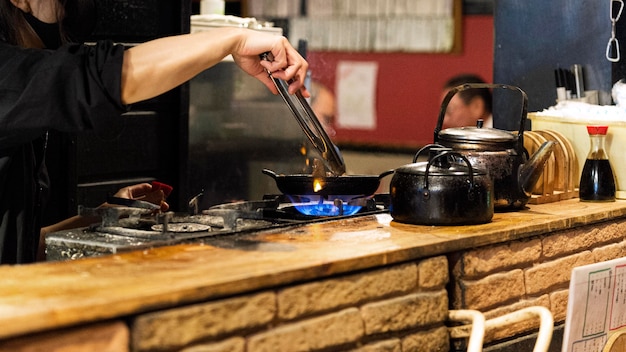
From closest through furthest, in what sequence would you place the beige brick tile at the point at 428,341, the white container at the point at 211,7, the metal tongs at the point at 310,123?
the beige brick tile at the point at 428,341 < the metal tongs at the point at 310,123 < the white container at the point at 211,7

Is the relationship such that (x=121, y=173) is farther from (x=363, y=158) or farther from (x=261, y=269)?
(x=363, y=158)

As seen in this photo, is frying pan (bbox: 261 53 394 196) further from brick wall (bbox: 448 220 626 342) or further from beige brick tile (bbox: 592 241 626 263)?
beige brick tile (bbox: 592 241 626 263)

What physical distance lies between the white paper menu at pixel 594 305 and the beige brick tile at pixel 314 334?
2.12 ft

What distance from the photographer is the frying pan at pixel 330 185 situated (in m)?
3.23

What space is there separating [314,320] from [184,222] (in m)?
0.75

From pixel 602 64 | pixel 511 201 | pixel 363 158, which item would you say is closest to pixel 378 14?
pixel 363 158

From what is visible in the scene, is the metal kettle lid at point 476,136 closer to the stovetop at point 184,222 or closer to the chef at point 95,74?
the stovetop at point 184,222

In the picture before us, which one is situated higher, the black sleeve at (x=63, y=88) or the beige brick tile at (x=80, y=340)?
the black sleeve at (x=63, y=88)

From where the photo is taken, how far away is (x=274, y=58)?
9.56 ft

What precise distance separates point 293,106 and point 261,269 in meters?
0.82

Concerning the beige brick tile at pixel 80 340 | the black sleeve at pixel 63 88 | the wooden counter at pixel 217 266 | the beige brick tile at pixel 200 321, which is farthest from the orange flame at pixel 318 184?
the beige brick tile at pixel 80 340

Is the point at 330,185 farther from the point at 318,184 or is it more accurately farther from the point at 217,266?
the point at 217,266

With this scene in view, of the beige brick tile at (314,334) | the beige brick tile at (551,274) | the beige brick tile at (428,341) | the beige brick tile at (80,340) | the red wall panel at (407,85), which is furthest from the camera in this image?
the red wall panel at (407,85)

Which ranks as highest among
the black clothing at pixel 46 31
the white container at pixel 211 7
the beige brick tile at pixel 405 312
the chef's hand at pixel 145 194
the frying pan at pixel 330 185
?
the white container at pixel 211 7
